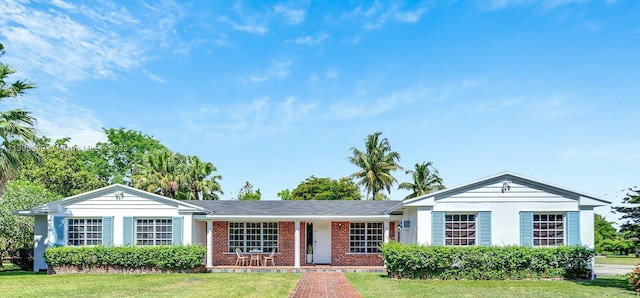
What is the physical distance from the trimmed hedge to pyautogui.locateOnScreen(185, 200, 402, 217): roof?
180 inches

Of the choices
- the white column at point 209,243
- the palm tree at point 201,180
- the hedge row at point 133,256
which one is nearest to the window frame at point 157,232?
the hedge row at point 133,256

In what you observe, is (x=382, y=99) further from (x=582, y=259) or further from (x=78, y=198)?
(x=78, y=198)

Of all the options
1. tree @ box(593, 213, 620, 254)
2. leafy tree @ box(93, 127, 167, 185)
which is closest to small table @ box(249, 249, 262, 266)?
leafy tree @ box(93, 127, 167, 185)

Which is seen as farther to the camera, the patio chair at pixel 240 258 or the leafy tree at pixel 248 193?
the leafy tree at pixel 248 193

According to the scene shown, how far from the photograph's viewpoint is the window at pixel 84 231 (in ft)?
67.4

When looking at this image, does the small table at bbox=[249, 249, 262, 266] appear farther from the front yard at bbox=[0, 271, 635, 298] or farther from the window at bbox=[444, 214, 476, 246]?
the window at bbox=[444, 214, 476, 246]

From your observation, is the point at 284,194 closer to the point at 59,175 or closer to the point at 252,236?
the point at 59,175

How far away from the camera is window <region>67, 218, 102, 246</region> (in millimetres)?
20531

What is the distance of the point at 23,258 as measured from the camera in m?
21.7

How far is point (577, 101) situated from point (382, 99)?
8.14 m

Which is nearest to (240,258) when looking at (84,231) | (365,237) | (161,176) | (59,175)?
(365,237)

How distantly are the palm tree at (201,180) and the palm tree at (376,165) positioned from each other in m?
11.7

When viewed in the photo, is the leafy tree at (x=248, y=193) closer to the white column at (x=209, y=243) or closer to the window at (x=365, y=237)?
the window at (x=365, y=237)

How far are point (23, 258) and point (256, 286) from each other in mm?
12521
